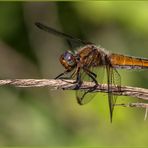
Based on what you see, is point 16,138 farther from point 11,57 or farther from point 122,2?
point 122,2

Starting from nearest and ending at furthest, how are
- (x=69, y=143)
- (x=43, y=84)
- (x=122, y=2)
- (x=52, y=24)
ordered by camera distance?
(x=43, y=84) → (x=69, y=143) → (x=122, y=2) → (x=52, y=24)

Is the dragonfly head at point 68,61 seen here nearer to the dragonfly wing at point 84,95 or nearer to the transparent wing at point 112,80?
the dragonfly wing at point 84,95

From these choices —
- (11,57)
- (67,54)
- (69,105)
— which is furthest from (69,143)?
(11,57)

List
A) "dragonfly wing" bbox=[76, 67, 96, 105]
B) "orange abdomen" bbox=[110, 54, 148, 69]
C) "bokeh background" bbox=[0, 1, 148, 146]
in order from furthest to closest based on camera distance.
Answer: "bokeh background" bbox=[0, 1, 148, 146]
"orange abdomen" bbox=[110, 54, 148, 69]
"dragonfly wing" bbox=[76, 67, 96, 105]

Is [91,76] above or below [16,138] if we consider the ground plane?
Answer: above

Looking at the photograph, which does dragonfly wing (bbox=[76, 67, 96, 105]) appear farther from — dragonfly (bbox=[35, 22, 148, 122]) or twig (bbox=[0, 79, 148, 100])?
twig (bbox=[0, 79, 148, 100])

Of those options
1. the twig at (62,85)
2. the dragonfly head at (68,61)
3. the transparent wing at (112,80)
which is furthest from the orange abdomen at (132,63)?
the twig at (62,85)

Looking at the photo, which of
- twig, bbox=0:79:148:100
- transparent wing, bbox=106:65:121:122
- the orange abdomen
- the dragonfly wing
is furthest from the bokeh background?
twig, bbox=0:79:148:100

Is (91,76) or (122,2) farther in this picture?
(122,2)

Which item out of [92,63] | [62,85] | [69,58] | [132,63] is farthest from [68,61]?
[62,85]
